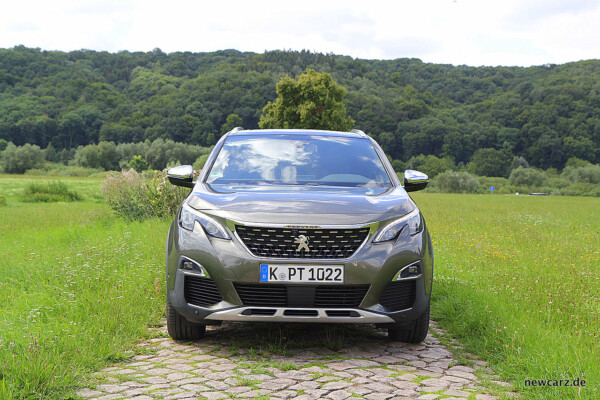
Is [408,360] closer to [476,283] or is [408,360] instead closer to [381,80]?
[476,283]

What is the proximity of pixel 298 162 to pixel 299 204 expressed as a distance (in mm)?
1193

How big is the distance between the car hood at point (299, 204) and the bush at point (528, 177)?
77.3 metres

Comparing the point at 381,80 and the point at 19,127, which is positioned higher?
the point at 381,80

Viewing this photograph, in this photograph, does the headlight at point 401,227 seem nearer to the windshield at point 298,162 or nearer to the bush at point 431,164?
the windshield at point 298,162

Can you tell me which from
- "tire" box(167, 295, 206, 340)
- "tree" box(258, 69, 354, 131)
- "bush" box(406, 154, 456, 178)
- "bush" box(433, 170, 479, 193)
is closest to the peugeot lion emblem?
"tire" box(167, 295, 206, 340)

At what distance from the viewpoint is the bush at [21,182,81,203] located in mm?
29094

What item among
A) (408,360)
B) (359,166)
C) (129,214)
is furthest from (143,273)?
(129,214)

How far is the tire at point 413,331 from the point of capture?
4.75 m

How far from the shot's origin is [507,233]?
44.2 ft

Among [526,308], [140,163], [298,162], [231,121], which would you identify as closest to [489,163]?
[231,121]

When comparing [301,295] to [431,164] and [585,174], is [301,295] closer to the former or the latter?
[585,174]

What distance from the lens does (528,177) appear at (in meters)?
77.5

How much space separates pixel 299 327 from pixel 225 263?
4.79 ft

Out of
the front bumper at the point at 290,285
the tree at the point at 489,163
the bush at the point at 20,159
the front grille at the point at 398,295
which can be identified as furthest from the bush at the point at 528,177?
the front bumper at the point at 290,285
